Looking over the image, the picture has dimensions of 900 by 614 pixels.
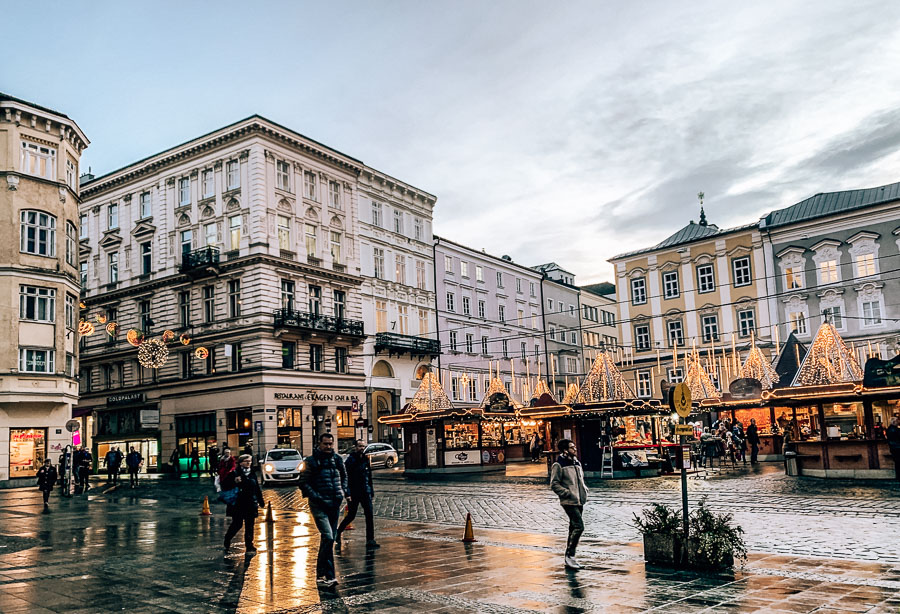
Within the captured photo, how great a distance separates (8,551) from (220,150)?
37.4 m

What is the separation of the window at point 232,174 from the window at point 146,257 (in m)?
8.22

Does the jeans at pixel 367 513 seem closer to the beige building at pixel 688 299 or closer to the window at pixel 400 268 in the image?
→ the window at pixel 400 268

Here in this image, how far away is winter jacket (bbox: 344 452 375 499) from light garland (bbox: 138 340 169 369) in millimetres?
27014

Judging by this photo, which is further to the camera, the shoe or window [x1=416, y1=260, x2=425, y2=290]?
window [x1=416, y1=260, x2=425, y2=290]

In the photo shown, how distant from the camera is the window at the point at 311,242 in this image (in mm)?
49562

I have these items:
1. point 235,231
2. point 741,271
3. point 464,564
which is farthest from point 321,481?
point 741,271

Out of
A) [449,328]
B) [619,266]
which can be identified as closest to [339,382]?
[449,328]

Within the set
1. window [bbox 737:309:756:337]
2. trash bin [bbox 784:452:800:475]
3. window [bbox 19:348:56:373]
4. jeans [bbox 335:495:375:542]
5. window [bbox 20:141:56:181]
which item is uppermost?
window [bbox 20:141:56:181]

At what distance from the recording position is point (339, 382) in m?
49.9

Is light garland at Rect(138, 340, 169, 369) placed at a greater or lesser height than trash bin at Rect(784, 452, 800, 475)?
greater

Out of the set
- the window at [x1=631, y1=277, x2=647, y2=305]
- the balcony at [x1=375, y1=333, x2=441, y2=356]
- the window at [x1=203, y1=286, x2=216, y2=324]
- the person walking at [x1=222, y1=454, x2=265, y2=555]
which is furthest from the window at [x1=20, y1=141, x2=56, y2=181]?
the window at [x1=631, y1=277, x2=647, y2=305]

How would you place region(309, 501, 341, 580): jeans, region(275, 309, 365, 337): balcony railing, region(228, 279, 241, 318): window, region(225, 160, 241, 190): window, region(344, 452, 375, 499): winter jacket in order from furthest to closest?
1. region(225, 160, 241, 190): window
2. region(228, 279, 241, 318): window
3. region(275, 309, 365, 337): balcony railing
4. region(344, 452, 375, 499): winter jacket
5. region(309, 501, 341, 580): jeans

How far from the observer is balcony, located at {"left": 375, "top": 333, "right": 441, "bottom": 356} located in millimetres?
52812

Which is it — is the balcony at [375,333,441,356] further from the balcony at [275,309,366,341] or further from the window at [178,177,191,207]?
the window at [178,177,191,207]
